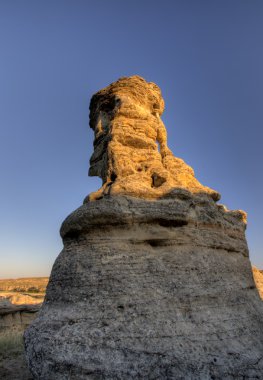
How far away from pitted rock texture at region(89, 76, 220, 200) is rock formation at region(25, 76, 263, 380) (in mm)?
52

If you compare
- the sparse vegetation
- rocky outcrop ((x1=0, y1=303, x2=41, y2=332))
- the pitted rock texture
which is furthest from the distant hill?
the pitted rock texture

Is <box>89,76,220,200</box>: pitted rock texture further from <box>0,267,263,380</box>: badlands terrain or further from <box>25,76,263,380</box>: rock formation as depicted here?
<box>0,267,263,380</box>: badlands terrain

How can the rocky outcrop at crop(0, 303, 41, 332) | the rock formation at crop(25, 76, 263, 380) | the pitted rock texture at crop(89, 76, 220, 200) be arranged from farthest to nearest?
the rocky outcrop at crop(0, 303, 41, 332) → the pitted rock texture at crop(89, 76, 220, 200) → the rock formation at crop(25, 76, 263, 380)

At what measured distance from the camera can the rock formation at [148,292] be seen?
392 cm

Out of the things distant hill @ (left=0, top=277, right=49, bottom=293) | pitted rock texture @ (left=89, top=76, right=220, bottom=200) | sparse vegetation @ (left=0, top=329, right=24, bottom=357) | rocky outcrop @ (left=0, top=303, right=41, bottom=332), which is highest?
pitted rock texture @ (left=89, top=76, right=220, bottom=200)

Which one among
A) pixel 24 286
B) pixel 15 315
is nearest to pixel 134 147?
pixel 15 315

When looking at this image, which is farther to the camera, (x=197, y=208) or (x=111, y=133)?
(x=111, y=133)

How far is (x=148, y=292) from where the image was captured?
15.0 ft

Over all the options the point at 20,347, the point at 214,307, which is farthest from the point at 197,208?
the point at 20,347

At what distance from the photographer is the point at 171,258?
5.09m

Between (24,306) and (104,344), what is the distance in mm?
12175

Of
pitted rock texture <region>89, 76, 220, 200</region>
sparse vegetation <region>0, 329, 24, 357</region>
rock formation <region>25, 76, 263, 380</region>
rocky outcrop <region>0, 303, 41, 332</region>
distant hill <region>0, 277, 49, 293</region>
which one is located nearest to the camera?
rock formation <region>25, 76, 263, 380</region>

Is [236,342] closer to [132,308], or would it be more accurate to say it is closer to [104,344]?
[132,308]

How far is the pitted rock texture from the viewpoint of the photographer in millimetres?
6312
